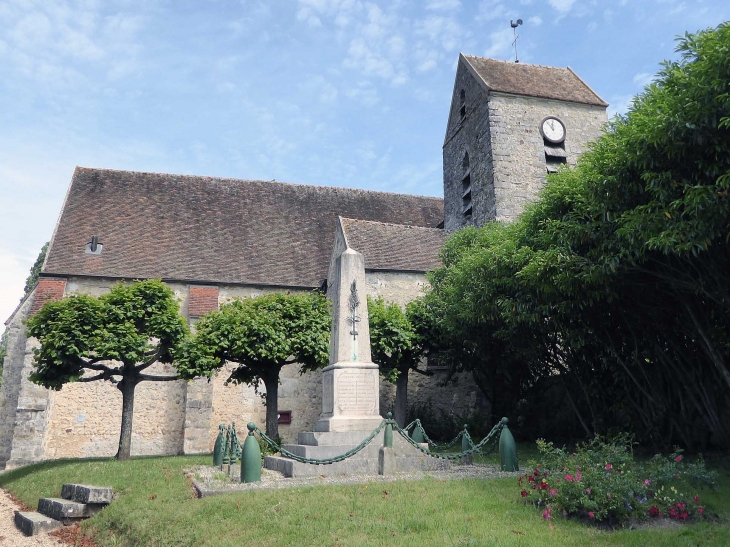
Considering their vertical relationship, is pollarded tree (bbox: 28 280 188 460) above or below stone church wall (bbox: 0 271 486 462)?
above

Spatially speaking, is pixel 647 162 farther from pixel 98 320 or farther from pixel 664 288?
pixel 98 320

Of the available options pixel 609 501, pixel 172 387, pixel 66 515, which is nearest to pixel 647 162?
pixel 609 501

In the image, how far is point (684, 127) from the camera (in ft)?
24.2

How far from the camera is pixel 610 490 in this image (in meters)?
5.99

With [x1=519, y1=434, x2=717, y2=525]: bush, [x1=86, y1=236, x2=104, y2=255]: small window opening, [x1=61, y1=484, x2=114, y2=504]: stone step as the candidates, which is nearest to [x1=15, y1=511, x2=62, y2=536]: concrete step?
[x1=61, y1=484, x2=114, y2=504]: stone step

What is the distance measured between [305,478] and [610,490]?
431 cm

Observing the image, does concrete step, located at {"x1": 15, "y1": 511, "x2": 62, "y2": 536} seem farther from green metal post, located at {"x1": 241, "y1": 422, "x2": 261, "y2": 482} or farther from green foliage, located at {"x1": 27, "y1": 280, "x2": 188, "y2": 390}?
green foliage, located at {"x1": 27, "y1": 280, "x2": 188, "y2": 390}

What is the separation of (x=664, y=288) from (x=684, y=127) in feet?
13.2

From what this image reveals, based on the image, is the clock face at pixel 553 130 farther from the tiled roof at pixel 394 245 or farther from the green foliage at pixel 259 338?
the green foliage at pixel 259 338

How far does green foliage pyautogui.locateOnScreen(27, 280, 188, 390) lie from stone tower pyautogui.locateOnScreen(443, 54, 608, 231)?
11.8m

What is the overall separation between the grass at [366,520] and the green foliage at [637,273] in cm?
322

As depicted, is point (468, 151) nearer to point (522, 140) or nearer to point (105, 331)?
point (522, 140)

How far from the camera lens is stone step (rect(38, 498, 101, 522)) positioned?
843 cm

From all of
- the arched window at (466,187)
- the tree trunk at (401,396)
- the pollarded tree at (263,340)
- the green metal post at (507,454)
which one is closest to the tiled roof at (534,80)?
the arched window at (466,187)
